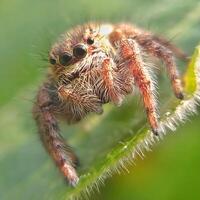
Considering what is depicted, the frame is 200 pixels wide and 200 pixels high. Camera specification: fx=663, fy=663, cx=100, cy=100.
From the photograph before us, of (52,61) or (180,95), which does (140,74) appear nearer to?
(180,95)

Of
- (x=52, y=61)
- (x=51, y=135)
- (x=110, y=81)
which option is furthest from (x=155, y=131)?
(x=52, y=61)

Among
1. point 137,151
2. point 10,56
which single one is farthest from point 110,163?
point 10,56

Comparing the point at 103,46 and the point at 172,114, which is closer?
the point at 172,114

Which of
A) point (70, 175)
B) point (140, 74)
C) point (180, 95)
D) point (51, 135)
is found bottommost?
point (70, 175)

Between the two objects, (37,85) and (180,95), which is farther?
(37,85)

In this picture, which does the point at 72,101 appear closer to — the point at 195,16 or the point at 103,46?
the point at 103,46

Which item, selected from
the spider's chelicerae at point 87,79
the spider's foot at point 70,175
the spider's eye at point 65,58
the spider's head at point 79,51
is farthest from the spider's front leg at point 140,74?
the spider's foot at point 70,175

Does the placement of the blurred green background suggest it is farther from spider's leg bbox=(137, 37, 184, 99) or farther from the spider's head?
spider's leg bbox=(137, 37, 184, 99)

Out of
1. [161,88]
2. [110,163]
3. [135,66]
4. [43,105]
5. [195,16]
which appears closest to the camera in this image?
[110,163]
